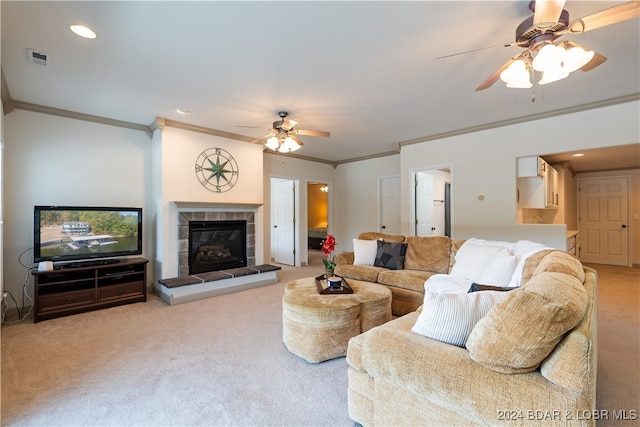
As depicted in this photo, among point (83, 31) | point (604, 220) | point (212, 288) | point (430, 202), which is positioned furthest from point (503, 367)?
point (604, 220)

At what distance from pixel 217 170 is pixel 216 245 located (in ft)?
4.00

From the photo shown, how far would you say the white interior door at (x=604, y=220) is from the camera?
6.49 meters

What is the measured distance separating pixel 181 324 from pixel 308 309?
1.68 metres

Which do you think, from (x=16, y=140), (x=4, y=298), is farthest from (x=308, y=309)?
(x=16, y=140)

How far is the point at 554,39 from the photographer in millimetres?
1903

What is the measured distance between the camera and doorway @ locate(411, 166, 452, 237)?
5.59 meters

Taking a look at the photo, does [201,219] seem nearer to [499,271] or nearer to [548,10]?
[499,271]

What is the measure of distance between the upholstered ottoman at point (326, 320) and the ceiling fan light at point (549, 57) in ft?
6.70

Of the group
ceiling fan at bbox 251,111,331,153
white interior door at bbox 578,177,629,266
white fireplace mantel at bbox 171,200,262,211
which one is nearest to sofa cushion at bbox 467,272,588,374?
ceiling fan at bbox 251,111,331,153

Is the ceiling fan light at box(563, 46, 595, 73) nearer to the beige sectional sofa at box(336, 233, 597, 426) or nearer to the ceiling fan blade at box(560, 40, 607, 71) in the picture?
the ceiling fan blade at box(560, 40, 607, 71)

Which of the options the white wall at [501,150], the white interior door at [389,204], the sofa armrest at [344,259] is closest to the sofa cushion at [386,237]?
the sofa armrest at [344,259]

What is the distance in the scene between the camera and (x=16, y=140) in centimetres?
355

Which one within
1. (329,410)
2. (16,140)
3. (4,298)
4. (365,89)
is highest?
(365,89)

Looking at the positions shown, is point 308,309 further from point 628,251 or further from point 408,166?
point 628,251
